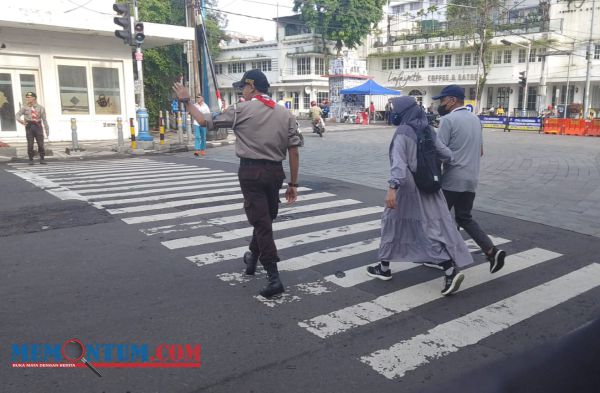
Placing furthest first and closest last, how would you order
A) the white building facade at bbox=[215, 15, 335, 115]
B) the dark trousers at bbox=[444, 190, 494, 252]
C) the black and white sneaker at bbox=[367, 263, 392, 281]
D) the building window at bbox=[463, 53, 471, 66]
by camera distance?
the white building facade at bbox=[215, 15, 335, 115]
the building window at bbox=[463, 53, 471, 66]
the dark trousers at bbox=[444, 190, 494, 252]
the black and white sneaker at bbox=[367, 263, 392, 281]

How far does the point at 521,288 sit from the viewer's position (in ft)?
15.9

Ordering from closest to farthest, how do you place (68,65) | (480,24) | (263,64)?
(68,65), (480,24), (263,64)

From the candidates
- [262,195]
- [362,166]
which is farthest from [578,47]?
[262,195]

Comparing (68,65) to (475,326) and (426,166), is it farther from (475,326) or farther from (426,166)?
(475,326)

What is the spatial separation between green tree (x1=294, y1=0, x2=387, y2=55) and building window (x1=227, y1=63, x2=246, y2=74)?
33.7 ft

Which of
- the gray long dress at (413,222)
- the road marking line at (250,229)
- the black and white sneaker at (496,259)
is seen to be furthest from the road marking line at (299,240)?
the black and white sneaker at (496,259)

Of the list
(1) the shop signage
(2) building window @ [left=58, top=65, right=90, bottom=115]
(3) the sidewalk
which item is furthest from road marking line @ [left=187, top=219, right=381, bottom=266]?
(1) the shop signage

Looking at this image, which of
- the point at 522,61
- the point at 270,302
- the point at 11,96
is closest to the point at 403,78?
the point at 522,61

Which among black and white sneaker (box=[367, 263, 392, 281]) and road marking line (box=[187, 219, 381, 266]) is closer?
black and white sneaker (box=[367, 263, 392, 281])

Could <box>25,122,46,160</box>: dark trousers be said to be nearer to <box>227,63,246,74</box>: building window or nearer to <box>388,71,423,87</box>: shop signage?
<box>388,71,423,87</box>: shop signage

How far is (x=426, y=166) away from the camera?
4.59m

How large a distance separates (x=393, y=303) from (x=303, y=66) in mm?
51240

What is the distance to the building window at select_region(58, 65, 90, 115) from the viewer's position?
1958 centimetres

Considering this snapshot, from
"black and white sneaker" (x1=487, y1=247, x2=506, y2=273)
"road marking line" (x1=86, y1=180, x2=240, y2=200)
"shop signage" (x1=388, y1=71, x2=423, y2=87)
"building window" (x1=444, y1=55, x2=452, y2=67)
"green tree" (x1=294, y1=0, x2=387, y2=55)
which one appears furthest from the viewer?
"green tree" (x1=294, y1=0, x2=387, y2=55)
